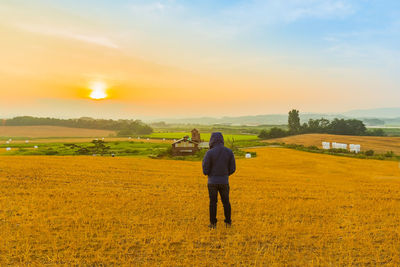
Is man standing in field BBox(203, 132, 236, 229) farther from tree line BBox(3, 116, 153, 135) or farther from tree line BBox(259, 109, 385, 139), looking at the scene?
tree line BBox(3, 116, 153, 135)

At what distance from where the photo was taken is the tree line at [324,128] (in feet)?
289

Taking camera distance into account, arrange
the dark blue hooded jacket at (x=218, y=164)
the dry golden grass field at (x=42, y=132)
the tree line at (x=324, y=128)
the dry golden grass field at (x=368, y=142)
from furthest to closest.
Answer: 1. the tree line at (x=324, y=128)
2. the dry golden grass field at (x=42, y=132)
3. the dry golden grass field at (x=368, y=142)
4. the dark blue hooded jacket at (x=218, y=164)

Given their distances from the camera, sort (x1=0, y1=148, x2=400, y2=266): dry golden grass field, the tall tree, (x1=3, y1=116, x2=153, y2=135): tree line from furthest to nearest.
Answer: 1. the tall tree
2. (x1=3, y1=116, x2=153, y2=135): tree line
3. (x1=0, y1=148, x2=400, y2=266): dry golden grass field

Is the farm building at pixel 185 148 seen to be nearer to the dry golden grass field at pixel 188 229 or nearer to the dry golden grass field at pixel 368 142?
the dry golden grass field at pixel 368 142

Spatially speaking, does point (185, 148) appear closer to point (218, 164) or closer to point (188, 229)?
point (188, 229)

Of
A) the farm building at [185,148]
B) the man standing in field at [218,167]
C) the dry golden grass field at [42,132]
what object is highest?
the dry golden grass field at [42,132]

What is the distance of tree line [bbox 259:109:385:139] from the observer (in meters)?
88.0

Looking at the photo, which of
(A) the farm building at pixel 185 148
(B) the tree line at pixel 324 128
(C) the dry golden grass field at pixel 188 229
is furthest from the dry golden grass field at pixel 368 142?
(C) the dry golden grass field at pixel 188 229

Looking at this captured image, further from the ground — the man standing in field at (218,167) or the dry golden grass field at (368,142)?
the man standing in field at (218,167)

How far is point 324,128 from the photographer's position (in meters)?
101

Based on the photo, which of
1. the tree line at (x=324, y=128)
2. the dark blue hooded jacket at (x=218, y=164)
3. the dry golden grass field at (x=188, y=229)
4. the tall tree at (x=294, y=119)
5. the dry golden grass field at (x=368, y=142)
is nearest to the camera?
the dry golden grass field at (x=188, y=229)

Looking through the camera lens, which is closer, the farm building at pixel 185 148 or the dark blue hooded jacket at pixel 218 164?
the dark blue hooded jacket at pixel 218 164

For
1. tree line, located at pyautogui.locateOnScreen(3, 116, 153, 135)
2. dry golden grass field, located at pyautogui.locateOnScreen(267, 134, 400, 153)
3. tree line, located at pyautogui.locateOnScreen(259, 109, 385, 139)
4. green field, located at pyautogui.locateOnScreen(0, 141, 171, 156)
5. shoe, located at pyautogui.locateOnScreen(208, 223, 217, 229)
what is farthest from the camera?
tree line, located at pyautogui.locateOnScreen(3, 116, 153, 135)

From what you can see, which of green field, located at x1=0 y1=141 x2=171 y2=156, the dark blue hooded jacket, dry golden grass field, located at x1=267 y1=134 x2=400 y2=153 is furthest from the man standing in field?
dry golden grass field, located at x1=267 y1=134 x2=400 y2=153
